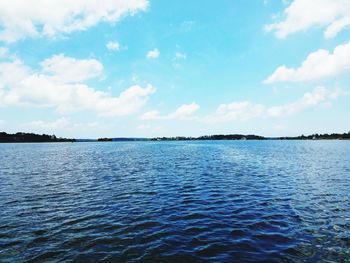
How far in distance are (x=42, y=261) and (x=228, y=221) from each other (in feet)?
46.4

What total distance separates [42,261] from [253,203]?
20383mm

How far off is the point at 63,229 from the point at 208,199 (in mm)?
15731

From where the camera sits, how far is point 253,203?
82.6 ft

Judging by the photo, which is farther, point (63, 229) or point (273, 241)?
point (63, 229)

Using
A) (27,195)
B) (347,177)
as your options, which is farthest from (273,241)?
(347,177)

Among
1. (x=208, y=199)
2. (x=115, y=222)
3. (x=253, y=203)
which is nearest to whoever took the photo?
(x=115, y=222)

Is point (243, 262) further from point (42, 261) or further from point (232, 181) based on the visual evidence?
point (232, 181)

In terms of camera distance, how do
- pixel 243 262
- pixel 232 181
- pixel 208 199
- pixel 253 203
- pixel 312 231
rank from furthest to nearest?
1. pixel 232 181
2. pixel 208 199
3. pixel 253 203
4. pixel 312 231
5. pixel 243 262

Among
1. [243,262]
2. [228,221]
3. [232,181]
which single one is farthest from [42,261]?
[232,181]

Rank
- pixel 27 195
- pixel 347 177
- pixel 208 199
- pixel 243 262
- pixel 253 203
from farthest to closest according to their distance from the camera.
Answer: pixel 347 177 → pixel 27 195 → pixel 208 199 → pixel 253 203 → pixel 243 262

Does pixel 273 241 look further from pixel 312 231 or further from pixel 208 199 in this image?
pixel 208 199

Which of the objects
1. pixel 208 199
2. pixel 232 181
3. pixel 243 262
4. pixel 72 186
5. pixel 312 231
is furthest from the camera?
pixel 232 181

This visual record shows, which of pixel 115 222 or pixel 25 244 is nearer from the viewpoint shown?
pixel 25 244

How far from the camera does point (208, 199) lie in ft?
88.7
